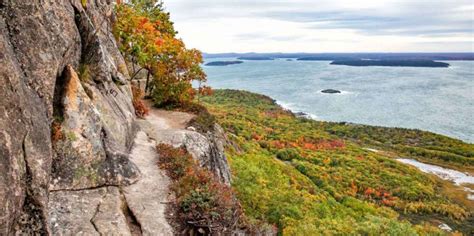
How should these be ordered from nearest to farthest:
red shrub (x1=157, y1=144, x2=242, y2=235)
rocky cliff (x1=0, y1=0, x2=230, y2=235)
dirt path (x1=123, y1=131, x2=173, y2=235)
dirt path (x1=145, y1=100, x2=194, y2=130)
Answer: rocky cliff (x1=0, y1=0, x2=230, y2=235)
dirt path (x1=123, y1=131, x2=173, y2=235)
red shrub (x1=157, y1=144, x2=242, y2=235)
dirt path (x1=145, y1=100, x2=194, y2=130)

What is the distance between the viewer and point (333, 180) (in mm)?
58594

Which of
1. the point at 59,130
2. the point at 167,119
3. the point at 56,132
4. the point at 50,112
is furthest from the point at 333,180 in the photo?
the point at 50,112

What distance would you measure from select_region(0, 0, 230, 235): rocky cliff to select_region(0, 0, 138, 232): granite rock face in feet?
0.07

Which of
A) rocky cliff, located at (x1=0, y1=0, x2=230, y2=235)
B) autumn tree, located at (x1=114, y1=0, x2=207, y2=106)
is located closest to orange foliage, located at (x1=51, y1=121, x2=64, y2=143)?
rocky cliff, located at (x1=0, y1=0, x2=230, y2=235)

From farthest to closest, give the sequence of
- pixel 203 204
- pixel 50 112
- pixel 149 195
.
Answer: pixel 149 195 < pixel 203 204 < pixel 50 112

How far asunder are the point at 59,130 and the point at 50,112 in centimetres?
82

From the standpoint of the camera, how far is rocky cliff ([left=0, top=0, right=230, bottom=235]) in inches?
301

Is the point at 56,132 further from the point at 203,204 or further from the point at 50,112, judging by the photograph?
the point at 203,204

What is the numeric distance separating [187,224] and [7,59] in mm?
6578

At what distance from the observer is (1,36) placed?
786 cm

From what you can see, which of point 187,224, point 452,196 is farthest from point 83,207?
point 452,196

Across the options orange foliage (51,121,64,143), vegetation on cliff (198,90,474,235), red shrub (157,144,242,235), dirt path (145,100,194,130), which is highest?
orange foliage (51,121,64,143)

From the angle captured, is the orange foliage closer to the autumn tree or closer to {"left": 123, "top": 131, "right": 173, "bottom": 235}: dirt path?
{"left": 123, "top": 131, "right": 173, "bottom": 235}: dirt path

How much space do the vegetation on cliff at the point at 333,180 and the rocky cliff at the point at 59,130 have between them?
11.1 meters
